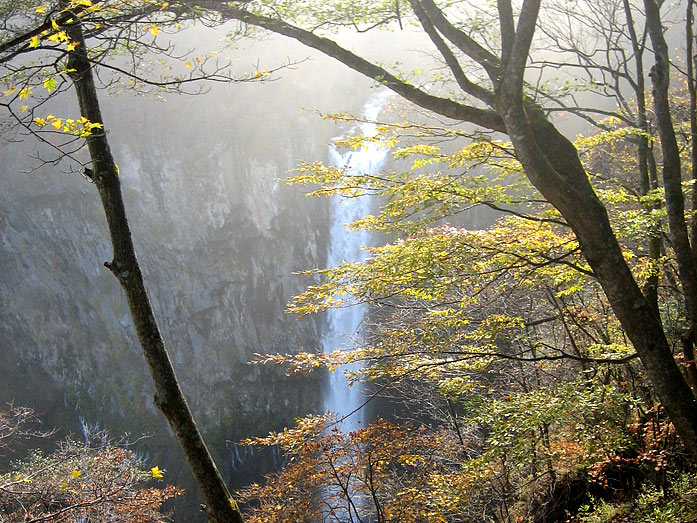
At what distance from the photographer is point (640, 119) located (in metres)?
5.21

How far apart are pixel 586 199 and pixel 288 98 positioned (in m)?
25.4

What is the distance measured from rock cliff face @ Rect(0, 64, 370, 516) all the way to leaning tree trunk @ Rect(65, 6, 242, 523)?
18.2 m

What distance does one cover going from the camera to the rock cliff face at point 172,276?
68.4ft

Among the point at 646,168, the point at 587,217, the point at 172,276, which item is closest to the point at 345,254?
the point at 172,276

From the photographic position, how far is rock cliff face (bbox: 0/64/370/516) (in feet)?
68.4

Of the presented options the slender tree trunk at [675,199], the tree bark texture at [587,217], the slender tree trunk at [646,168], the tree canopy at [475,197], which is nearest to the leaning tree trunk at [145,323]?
the tree canopy at [475,197]

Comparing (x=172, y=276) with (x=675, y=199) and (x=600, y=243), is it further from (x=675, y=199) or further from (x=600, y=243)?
(x=600, y=243)

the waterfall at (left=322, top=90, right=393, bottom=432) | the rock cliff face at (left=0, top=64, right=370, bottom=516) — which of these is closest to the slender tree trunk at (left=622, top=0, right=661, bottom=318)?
the waterfall at (left=322, top=90, right=393, bottom=432)

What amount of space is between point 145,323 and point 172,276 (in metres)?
19.6

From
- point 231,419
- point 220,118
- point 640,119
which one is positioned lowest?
point 231,419

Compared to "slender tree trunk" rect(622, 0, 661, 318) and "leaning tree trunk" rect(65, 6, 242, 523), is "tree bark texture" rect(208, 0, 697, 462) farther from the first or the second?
"leaning tree trunk" rect(65, 6, 242, 523)

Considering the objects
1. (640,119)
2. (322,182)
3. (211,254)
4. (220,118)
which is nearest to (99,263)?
(211,254)

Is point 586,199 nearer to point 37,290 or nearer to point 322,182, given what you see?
point 322,182

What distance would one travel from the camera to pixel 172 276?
22.2 meters
